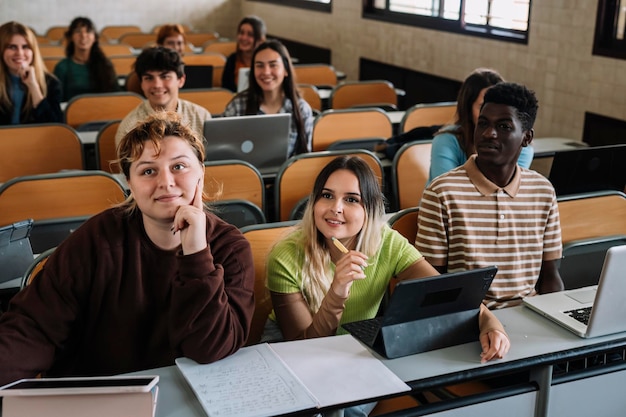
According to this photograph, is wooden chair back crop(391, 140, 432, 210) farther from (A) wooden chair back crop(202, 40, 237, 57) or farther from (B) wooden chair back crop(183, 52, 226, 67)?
(A) wooden chair back crop(202, 40, 237, 57)

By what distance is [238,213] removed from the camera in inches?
119

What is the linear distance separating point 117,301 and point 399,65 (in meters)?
5.80

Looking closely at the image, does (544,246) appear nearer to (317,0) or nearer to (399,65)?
(399,65)

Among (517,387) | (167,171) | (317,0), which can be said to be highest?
(317,0)

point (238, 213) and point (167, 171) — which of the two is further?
point (238, 213)

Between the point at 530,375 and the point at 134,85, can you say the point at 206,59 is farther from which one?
the point at 530,375

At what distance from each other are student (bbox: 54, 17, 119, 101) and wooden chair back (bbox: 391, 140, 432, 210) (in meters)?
2.83

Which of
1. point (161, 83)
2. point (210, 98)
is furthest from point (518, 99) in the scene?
point (210, 98)

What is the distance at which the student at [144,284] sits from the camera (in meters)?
1.74

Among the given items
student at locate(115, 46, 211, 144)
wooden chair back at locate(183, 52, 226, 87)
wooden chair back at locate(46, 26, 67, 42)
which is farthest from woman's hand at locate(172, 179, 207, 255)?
wooden chair back at locate(46, 26, 67, 42)

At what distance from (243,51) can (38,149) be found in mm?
2512

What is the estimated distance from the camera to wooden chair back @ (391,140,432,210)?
11.7ft

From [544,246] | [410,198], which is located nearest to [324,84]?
[410,198]

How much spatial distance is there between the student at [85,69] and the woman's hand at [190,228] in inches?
162
